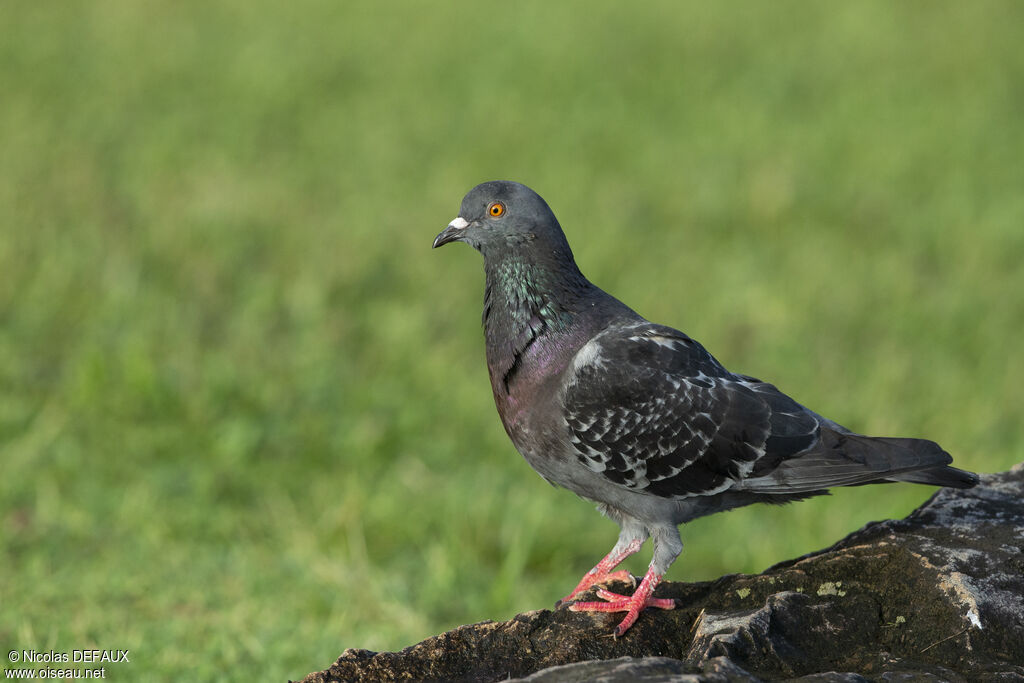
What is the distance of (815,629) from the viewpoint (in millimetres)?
3566

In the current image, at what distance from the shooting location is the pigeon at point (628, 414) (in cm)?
417

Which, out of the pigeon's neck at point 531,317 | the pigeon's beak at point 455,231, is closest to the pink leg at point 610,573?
the pigeon's neck at point 531,317

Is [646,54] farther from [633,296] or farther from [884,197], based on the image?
[633,296]

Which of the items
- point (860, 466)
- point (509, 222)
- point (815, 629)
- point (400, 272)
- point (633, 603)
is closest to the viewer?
point (815, 629)

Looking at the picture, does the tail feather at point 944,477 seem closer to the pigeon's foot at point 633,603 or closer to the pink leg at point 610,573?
the pigeon's foot at point 633,603

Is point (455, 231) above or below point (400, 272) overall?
below

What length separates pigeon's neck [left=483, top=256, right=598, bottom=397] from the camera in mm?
4312

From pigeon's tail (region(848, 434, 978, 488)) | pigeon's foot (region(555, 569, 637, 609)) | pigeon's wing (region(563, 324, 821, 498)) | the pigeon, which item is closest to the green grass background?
pigeon's foot (region(555, 569, 637, 609))

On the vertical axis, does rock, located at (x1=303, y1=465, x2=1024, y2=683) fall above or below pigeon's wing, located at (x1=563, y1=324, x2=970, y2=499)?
below

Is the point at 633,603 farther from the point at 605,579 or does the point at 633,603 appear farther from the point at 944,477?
the point at 944,477

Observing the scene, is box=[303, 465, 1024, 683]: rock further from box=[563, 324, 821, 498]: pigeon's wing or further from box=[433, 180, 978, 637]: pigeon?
box=[563, 324, 821, 498]: pigeon's wing

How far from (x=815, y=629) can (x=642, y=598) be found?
68 centimetres

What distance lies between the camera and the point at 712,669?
121 inches

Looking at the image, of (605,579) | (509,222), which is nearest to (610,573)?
(605,579)
